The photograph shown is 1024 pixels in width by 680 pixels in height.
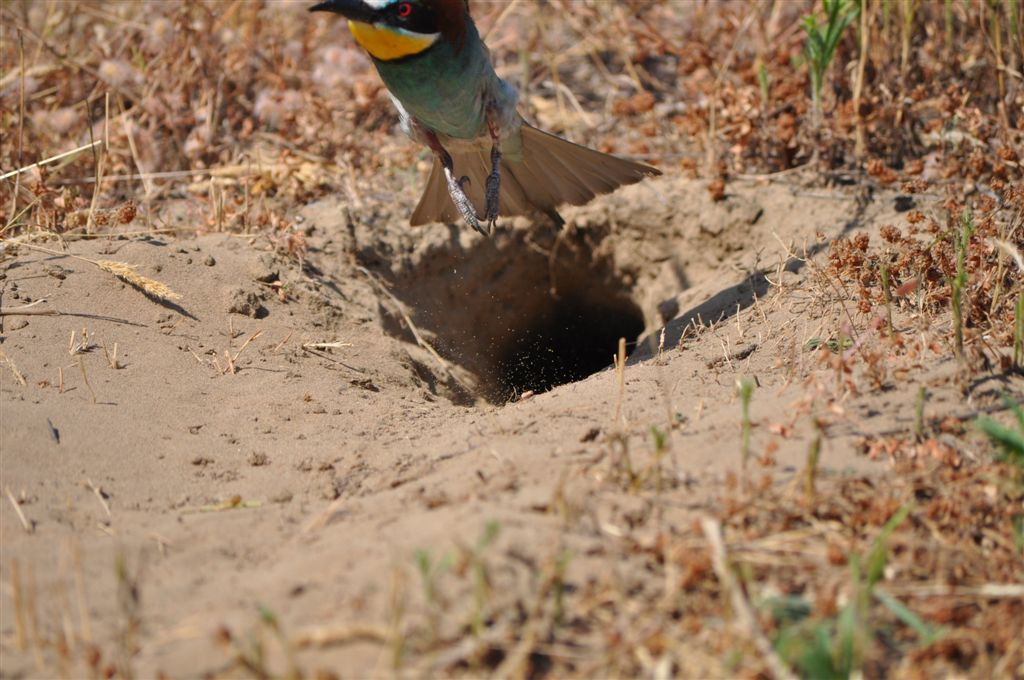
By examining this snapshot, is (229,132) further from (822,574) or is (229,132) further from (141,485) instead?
(822,574)

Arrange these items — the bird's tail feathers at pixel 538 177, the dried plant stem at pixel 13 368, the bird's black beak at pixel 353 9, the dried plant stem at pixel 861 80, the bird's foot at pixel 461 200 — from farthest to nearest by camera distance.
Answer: the dried plant stem at pixel 861 80 < the bird's tail feathers at pixel 538 177 < the bird's foot at pixel 461 200 < the bird's black beak at pixel 353 9 < the dried plant stem at pixel 13 368

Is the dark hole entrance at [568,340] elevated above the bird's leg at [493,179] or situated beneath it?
situated beneath

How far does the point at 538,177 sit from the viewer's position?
4.29m

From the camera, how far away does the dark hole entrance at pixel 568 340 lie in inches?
207

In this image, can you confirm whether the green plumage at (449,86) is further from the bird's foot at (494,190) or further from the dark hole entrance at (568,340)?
the dark hole entrance at (568,340)

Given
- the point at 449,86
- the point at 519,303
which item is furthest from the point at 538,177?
the point at 519,303

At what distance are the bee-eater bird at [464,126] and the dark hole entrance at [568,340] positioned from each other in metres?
1.04

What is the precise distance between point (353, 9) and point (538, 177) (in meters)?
1.16

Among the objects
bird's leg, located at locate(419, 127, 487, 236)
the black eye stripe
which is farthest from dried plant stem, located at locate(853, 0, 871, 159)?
the black eye stripe

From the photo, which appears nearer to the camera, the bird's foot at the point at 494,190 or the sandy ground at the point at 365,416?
the sandy ground at the point at 365,416

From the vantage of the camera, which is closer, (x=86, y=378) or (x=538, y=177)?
(x=86, y=378)

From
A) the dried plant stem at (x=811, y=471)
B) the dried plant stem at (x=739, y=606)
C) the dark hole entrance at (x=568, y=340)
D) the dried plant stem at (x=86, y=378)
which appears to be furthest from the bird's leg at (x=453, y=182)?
the dried plant stem at (x=739, y=606)

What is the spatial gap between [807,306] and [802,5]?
2316 millimetres

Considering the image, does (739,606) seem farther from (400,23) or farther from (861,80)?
(861,80)
